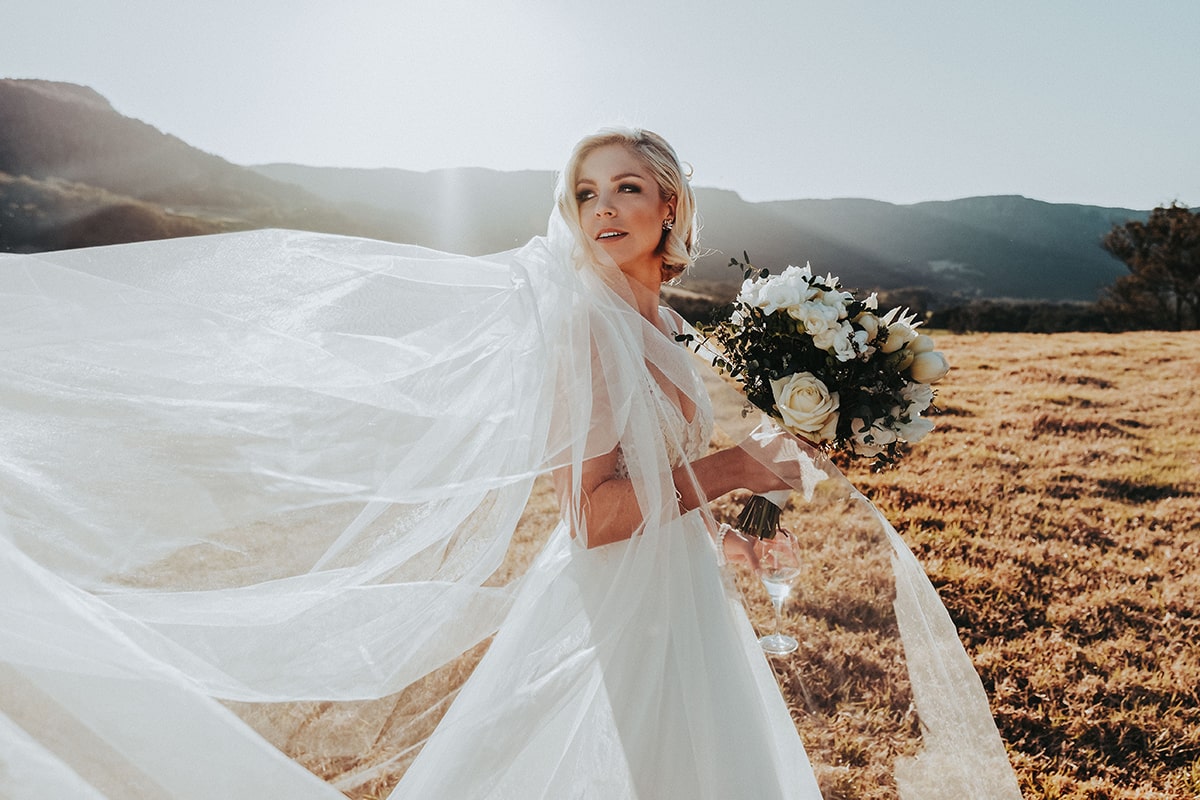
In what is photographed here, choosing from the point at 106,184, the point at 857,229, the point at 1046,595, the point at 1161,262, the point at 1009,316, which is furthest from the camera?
the point at 1161,262

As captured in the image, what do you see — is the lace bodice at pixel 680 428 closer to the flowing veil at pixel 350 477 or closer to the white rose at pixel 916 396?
the flowing veil at pixel 350 477

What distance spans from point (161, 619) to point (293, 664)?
351mm

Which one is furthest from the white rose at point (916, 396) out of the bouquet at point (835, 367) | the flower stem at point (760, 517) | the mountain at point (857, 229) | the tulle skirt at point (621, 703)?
the mountain at point (857, 229)

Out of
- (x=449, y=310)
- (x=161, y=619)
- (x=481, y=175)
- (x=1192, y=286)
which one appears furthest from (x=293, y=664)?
(x=1192, y=286)

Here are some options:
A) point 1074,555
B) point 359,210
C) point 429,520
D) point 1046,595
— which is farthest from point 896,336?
point 359,210

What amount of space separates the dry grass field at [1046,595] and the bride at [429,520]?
9 cm

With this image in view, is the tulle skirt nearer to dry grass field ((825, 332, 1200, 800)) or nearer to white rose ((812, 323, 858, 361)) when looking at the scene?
white rose ((812, 323, 858, 361))

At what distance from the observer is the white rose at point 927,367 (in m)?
2.25

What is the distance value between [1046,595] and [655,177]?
417 centimetres

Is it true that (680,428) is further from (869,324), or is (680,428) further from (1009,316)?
(1009,316)

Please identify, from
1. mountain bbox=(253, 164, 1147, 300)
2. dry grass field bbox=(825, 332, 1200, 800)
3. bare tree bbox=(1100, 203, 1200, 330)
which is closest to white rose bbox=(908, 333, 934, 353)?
dry grass field bbox=(825, 332, 1200, 800)

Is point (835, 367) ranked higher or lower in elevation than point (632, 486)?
higher

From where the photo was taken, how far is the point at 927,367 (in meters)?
2.26

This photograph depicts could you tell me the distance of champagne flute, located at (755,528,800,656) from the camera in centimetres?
264
